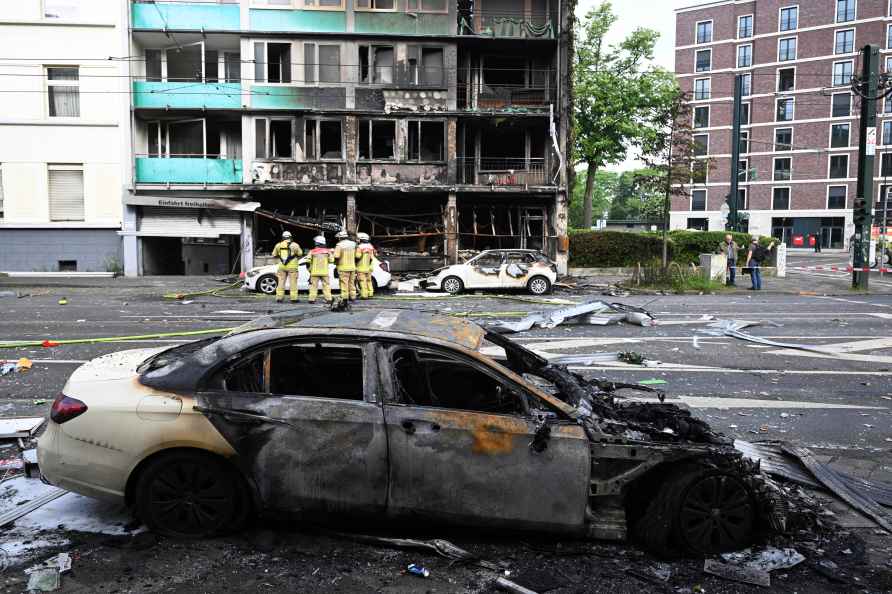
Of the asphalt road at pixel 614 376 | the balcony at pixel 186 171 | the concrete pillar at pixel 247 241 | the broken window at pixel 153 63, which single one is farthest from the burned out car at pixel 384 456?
the broken window at pixel 153 63

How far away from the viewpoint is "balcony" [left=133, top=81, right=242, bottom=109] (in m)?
28.1

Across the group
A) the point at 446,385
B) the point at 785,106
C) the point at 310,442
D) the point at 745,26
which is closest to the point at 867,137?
the point at 446,385

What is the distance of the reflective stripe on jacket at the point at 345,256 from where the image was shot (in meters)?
16.7

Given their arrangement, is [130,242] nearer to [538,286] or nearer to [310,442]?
[538,286]

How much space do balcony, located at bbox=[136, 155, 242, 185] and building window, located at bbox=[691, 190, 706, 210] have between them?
5506 cm

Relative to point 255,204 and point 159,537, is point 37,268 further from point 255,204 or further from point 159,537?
point 159,537

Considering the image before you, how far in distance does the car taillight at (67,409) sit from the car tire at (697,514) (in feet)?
11.1

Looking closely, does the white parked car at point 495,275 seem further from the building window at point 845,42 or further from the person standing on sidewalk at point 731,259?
the building window at point 845,42

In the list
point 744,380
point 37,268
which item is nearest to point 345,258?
point 744,380

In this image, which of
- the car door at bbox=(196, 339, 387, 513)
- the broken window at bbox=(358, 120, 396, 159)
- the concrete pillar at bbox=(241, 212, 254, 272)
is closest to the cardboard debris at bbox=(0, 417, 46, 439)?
the car door at bbox=(196, 339, 387, 513)

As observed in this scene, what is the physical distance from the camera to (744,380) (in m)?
8.52

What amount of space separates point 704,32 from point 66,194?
63.1 metres

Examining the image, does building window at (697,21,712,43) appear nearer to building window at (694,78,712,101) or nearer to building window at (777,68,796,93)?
building window at (694,78,712,101)

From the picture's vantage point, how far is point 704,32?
70.4m
